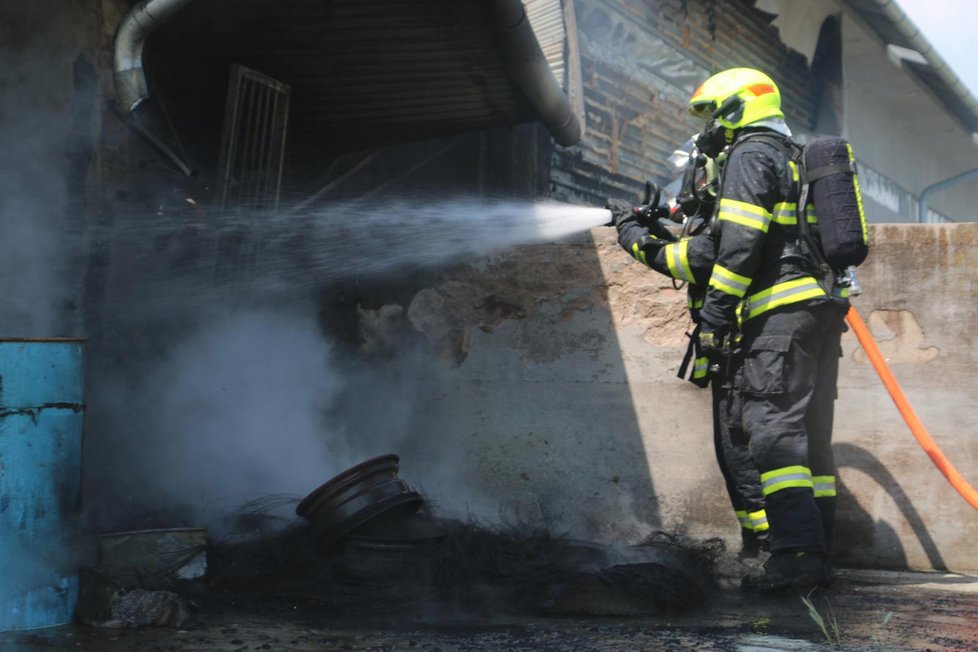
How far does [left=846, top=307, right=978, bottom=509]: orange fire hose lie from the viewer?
445 cm

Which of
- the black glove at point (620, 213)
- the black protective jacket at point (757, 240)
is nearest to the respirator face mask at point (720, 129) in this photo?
the black protective jacket at point (757, 240)

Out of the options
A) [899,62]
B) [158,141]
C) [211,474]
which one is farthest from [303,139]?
[899,62]

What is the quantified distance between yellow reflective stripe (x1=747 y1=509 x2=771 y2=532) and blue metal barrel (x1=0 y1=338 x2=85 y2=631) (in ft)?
8.59

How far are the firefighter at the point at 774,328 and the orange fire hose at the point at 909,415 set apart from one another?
44 centimetres

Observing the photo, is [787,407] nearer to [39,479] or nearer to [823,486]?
[823,486]

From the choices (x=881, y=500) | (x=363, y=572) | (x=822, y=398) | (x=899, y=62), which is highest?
(x=899, y=62)

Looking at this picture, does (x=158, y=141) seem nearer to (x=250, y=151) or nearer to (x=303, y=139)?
(x=250, y=151)

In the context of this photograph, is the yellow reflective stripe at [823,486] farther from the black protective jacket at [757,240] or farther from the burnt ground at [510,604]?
the black protective jacket at [757,240]

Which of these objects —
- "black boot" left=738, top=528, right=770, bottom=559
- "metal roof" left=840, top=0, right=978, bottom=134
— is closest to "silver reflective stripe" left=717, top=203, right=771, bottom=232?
"black boot" left=738, top=528, right=770, bottom=559

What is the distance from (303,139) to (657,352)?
105 inches

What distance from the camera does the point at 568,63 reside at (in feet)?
27.0

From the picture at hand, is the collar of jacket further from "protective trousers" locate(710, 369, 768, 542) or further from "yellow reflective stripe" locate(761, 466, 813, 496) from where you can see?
"yellow reflective stripe" locate(761, 466, 813, 496)

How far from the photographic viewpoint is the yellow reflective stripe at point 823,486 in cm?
425

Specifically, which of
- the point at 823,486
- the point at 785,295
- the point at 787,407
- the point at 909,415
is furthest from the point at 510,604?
the point at 909,415
